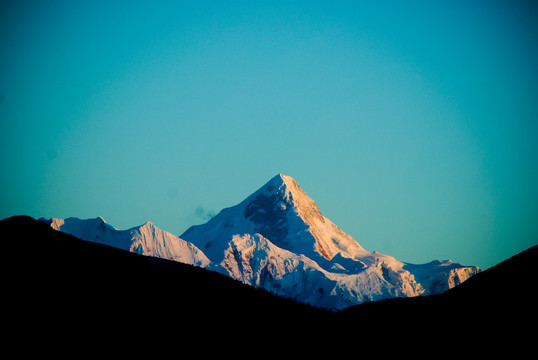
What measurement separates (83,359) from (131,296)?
406 inches

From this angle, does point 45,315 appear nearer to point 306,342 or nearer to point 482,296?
point 306,342

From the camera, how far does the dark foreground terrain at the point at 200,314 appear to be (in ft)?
137

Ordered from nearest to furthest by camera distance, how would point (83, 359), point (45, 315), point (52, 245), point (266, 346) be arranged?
point (83, 359)
point (45, 315)
point (266, 346)
point (52, 245)

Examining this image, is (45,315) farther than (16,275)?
No

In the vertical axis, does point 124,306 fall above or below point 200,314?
above

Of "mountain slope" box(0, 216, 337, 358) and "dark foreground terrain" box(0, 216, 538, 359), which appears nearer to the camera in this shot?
"mountain slope" box(0, 216, 337, 358)

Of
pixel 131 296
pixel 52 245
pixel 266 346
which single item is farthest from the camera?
pixel 52 245

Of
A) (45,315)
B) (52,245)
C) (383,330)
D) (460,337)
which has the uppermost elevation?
(52,245)

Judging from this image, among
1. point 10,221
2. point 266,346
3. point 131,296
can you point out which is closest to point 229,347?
point 266,346

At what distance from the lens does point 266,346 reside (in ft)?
149

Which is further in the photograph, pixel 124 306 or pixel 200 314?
pixel 200 314

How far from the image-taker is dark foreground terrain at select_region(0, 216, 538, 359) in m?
41.7

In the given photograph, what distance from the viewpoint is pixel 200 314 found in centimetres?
4844

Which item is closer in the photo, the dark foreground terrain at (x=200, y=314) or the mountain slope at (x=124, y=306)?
the mountain slope at (x=124, y=306)
